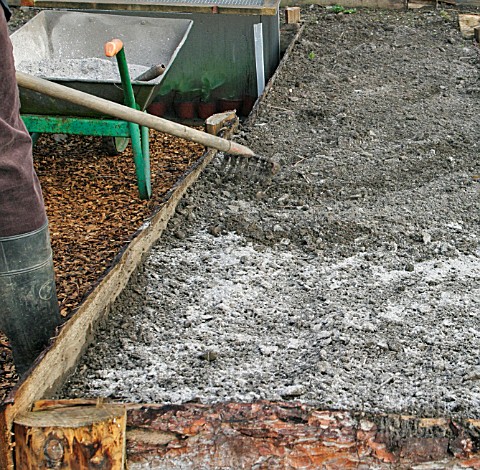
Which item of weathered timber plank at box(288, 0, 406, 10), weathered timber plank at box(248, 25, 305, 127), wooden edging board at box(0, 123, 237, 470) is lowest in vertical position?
weathered timber plank at box(288, 0, 406, 10)

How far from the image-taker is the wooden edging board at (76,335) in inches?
99.0

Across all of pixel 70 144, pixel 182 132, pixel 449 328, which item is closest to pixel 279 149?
pixel 182 132

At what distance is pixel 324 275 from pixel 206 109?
3123 millimetres

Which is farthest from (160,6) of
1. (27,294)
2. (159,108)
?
(27,294)

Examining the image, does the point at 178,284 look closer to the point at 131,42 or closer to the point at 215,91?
the point at 131,42

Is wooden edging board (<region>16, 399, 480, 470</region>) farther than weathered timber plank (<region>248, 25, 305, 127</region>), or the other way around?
weathered timber plank (<region>248, 25, 305, 127</region>)

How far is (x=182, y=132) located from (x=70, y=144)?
6.15ft

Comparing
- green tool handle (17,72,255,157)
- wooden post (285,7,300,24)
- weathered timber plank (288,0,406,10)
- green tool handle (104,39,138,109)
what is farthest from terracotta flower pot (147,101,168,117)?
weathered timber plank (288,0,406,10)

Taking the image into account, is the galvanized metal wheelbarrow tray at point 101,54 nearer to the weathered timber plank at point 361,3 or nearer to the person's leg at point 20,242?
the person's leg at point 20,242

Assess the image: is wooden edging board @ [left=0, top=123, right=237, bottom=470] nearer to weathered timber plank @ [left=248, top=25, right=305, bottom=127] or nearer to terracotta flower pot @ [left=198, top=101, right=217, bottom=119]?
weathered timber plank @ [left=248, top=25, right=305, bottom=127]

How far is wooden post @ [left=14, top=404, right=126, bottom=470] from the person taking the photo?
2.44 m

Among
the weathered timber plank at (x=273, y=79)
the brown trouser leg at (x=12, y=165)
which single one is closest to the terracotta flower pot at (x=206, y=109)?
the weathered timber plank at (x=273, y=79)

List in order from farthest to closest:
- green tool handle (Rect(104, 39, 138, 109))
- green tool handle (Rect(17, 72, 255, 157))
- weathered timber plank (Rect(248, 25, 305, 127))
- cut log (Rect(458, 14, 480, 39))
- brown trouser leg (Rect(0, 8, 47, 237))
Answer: cut log (Rect(458, 14, 480, 39)), weathered timber plank (Rect(248, 25, 305, 127)), green tool handle (Rect(104, 39, 138, 109)), green tool handle (Rect(17, 72, 255, 157)), brown trouser leg (Rect(0, 8, 47, 237))

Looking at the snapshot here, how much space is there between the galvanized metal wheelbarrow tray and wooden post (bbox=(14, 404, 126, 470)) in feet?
8.29
